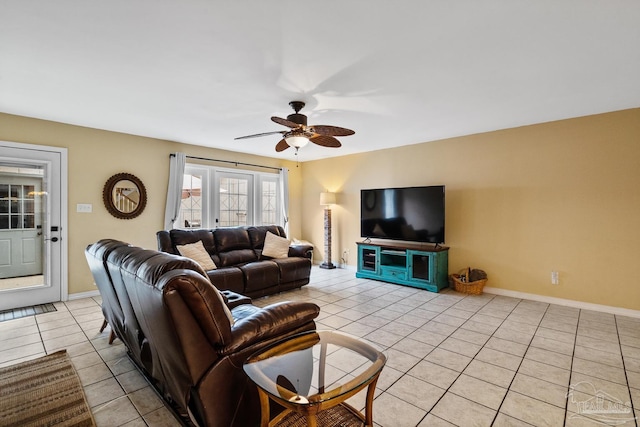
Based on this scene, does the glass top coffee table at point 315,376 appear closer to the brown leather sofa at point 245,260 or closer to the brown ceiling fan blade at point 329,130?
the brown ceiling fan blade at point 329,130

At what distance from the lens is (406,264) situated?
4961mm

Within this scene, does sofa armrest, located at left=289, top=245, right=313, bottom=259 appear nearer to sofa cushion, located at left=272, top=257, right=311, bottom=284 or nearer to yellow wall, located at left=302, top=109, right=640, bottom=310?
sofa cushion, located at left=272, top=257, right=311, bottom=284

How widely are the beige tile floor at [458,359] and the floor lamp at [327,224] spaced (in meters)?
2.19

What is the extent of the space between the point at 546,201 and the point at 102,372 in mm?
5224

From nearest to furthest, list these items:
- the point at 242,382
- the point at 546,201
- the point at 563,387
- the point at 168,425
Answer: the point at 242,382
the point at 168,425
the point at 563,387
the point at 546,201

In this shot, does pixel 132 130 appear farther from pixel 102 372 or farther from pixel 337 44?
pixel 337 44

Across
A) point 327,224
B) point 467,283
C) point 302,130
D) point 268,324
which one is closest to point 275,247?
point 327,224

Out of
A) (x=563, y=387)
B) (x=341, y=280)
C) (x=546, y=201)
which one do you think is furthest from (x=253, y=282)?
(x=546, y=201)

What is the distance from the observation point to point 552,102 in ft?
10.9

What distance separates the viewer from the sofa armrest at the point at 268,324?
1.53 metres

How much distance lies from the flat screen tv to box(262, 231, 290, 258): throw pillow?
1.54 m

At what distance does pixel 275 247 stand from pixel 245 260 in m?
0.54

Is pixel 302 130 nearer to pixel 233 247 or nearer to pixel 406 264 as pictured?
pixel 233 247

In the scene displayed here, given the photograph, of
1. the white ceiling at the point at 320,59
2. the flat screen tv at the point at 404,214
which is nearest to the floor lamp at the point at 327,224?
the flat screen tv at the point at 404,214
